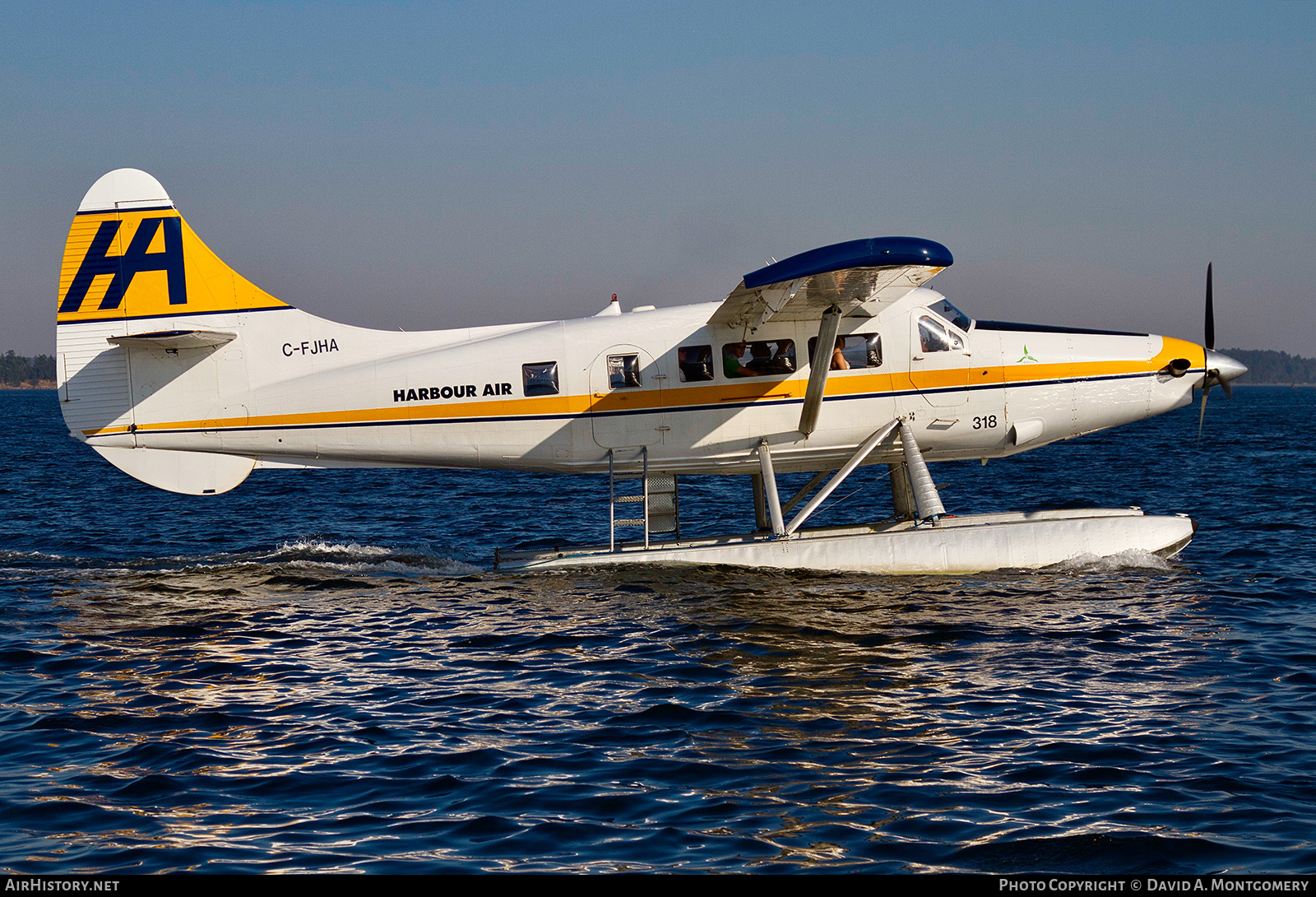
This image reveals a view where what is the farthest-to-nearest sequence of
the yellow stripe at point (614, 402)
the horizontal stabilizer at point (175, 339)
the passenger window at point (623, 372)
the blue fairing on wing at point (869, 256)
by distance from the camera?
the passenger window at point (623, 372) < the yellow stripe at point (614, 402) < the horizontal stabilizer at point (175, 339) < the blue fairing on wing at point (869, 256)

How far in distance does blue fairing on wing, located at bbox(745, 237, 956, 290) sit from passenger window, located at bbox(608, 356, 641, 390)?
3.09 metres

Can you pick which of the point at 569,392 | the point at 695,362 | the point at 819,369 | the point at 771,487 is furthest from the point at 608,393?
the point at 819,369

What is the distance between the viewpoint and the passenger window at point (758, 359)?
46.5 feet

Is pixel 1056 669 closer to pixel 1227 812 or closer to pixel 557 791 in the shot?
pixel 1227 812

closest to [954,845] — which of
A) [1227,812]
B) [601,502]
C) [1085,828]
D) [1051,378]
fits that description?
[1085,828]

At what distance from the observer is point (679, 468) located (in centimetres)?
1470

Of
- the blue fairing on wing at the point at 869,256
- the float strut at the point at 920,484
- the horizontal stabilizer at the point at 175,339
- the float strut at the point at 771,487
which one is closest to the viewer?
the blue fairing on wing at the point at 869,256

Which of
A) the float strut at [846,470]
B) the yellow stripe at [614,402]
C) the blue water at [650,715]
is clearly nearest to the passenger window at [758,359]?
the yellow stripe at [614,402]

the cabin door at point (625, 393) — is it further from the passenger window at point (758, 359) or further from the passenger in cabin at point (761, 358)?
the passenger in cabin at point (761, 358)

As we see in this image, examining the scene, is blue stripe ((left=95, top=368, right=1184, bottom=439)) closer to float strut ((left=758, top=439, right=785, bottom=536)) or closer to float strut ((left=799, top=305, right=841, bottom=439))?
float strut ((left=799, top=305, right=841, bottom=439))

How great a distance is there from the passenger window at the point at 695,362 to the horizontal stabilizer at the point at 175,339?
599 cm

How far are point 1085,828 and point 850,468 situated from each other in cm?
824
